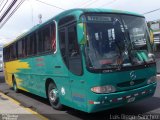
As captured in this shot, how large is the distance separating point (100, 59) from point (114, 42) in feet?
2.09

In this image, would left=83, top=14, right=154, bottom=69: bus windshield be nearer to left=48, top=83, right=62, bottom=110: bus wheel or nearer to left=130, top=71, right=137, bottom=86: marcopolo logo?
left=130, top=71, right=137, bottom=86: marcopolo logo

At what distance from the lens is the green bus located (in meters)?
6.84

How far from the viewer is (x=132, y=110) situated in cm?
840

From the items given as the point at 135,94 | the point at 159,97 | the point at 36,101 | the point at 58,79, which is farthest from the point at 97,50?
the point at 36,101

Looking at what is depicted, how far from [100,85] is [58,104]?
277 centimetres

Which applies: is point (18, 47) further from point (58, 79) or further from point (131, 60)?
point (131, 60)

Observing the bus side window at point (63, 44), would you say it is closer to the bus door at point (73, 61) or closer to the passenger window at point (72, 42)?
the bus door at point (73, 61)

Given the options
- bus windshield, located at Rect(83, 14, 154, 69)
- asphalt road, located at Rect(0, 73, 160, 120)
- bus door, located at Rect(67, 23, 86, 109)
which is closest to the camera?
bus windshield, located at Rect(83, 14, 154, 69)

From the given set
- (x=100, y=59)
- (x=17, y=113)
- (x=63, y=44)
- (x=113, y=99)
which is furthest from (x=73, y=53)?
(x=17, y=113)

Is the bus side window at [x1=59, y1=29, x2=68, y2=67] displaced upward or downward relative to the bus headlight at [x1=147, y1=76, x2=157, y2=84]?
upward

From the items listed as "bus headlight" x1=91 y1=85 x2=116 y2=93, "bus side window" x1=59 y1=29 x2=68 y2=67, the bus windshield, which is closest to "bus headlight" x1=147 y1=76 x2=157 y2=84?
the bus windshield

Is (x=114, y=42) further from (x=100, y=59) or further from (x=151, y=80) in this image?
(x=151, y=80)

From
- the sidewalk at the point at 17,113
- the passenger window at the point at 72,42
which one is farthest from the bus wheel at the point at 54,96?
the passenger window at the point at 72,42

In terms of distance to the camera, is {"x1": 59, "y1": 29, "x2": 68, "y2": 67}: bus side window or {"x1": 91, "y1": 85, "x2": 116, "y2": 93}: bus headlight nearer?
{"x1": 91, "y1": 85, "x2": 116, "y2": 93}: bus headlight
